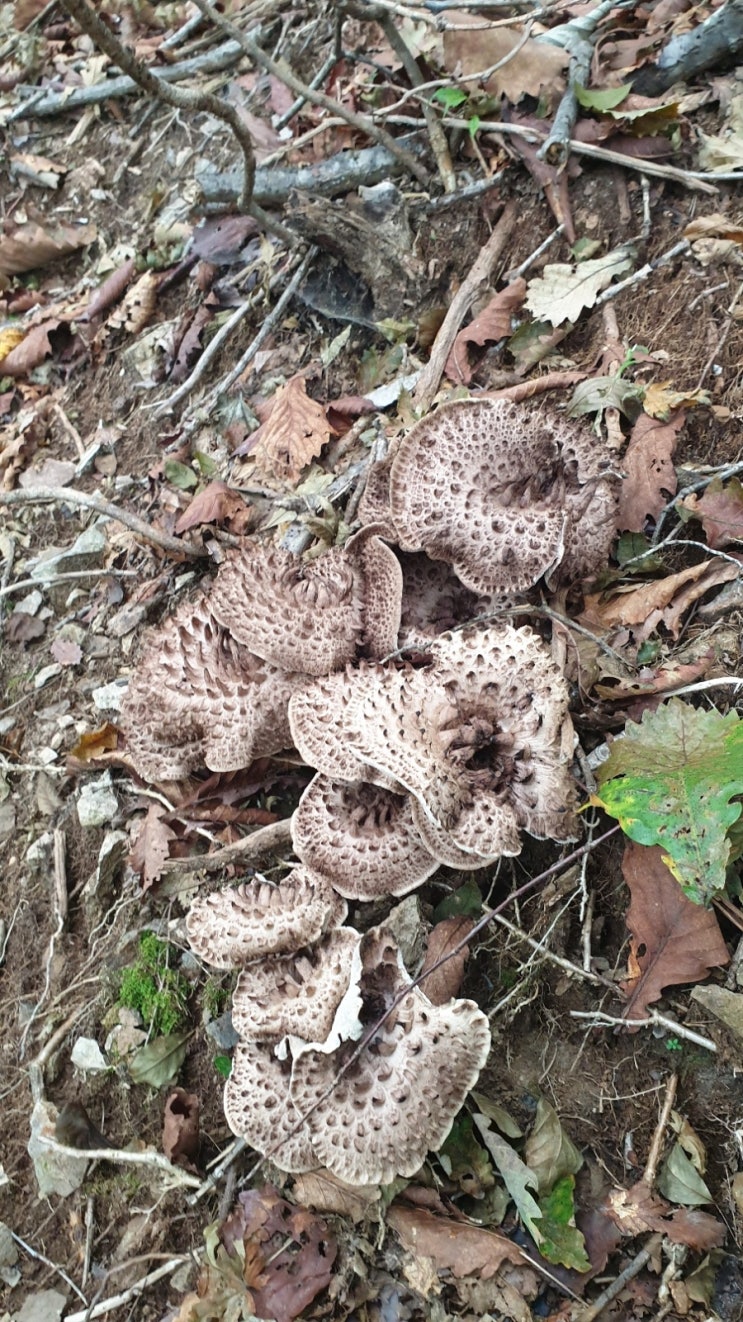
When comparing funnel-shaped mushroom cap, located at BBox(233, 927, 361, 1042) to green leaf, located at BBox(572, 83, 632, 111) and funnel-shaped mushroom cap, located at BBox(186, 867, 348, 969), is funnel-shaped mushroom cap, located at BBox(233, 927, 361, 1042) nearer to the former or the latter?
funnel-shaped mushroom cap, located at BBox(186, 867, 348, 969)

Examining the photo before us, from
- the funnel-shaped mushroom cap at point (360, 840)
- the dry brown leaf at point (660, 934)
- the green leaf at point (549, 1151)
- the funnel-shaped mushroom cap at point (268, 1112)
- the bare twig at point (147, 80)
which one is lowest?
the green leaf at point (549, 1151)

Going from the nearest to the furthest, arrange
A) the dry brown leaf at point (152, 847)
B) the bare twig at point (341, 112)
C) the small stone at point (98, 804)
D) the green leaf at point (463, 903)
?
the green leaf at point (463, 903)
the dry brown leaf at point (152, 847)
the small stone at point (98, 804)
the bare twig at point (341, 112)

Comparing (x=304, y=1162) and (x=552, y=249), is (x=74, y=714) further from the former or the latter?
(x=552, y=249)

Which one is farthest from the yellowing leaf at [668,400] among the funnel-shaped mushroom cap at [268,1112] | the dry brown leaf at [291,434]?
the funnel-shaped mushroom cap at [268,1112]

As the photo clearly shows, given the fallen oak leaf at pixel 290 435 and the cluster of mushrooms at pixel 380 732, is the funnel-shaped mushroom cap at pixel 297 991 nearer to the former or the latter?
the cluster of mushrooms at pixel 380 732

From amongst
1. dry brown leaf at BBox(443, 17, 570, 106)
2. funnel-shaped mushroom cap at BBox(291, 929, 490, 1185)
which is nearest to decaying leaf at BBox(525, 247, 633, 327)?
dry brown leaf at BBox(443, 17, 570, 106)

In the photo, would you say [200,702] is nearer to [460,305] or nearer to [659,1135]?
[659,1135]

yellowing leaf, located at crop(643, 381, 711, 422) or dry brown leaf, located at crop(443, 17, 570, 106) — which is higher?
dry brown leaf, located at crop(443, 17, 570, 106)

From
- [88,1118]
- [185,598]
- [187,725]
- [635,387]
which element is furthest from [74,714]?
[635,387]
